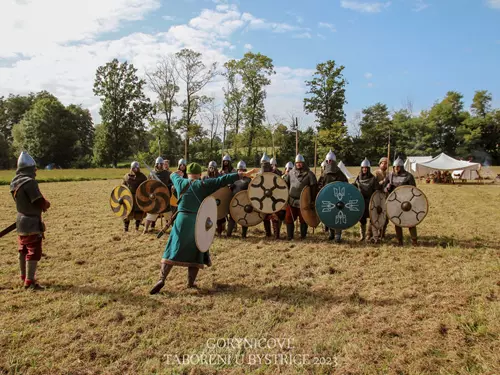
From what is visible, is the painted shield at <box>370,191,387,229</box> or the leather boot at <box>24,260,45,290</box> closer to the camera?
the leather boot at <box>24,260,45,290</box>

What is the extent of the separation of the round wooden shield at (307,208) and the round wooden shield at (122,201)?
330cm

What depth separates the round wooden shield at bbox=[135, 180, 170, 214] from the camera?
6.97 metres

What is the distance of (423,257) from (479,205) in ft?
27.5

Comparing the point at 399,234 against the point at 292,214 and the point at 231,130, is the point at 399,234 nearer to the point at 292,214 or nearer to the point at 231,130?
the point at 292,214

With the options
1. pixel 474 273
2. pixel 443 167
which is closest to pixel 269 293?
pixel 474 273

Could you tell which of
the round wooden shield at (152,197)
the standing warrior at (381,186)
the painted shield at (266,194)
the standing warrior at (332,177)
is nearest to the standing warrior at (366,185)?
the standing warrior at (381,186)

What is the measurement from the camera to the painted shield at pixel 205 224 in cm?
392

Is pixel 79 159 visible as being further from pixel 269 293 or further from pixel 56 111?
pixel 269 293

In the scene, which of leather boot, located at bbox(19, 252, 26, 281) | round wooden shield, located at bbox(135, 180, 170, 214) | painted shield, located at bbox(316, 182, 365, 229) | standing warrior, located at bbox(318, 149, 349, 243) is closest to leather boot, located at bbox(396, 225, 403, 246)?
painted shield, located at bbox(316, 182, 365, 229)

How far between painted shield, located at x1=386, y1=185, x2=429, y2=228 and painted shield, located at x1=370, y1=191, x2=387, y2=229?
24 centimetres

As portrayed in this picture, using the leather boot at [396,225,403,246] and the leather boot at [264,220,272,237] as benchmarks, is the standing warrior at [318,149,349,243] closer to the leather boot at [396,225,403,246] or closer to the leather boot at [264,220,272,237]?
the leather boot at [396,225,403,246]

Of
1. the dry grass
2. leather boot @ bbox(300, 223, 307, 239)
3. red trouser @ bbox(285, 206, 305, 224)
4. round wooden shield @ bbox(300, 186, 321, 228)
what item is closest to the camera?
the dry grass

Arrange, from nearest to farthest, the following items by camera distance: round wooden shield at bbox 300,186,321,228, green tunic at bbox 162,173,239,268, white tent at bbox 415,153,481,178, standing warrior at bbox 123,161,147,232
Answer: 1. green tunic at bbox 162,173,239,268
2. round wooden shield at bbox 300,186,321,228
3. standing warrior at bbox 123,161,147,232
4. white tent at bbox 415,153,481,178

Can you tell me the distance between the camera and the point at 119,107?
37438mm
